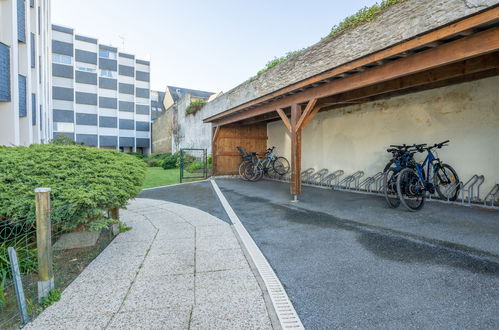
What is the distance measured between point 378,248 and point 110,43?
106 ft

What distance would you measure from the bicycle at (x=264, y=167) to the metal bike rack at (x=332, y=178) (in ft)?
6.04

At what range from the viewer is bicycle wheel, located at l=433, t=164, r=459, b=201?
454 cm

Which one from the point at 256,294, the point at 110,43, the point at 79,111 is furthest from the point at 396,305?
the point at 110,43

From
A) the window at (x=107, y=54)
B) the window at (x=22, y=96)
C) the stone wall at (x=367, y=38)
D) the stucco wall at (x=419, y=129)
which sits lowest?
the stucco wall at (x=419, y=129)

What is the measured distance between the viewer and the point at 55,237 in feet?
9.23

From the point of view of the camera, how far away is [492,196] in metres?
4.23

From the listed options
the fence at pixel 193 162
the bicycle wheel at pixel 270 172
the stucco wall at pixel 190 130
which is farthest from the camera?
the stucco wall at pixel 190 130

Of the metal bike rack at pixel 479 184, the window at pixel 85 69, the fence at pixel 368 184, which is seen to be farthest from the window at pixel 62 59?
the metal bike rack at pixel 479 184

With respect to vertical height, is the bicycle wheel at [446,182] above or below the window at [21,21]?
below

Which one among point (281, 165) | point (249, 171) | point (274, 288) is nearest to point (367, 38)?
point (281, 165)

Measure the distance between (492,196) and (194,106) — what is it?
1321 cm

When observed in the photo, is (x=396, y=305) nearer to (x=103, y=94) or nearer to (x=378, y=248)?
(x=378, y=248)

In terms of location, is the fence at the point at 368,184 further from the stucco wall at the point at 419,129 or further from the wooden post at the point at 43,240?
the wooden post at the point at 43,240

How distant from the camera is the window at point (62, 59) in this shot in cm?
2356
